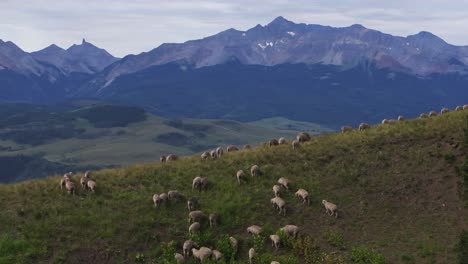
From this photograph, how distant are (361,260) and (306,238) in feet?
11.6

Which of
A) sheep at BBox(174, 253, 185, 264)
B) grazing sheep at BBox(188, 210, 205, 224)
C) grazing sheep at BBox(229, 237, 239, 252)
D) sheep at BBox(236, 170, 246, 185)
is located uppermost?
sheep at BBox(236, 170, 246, 185)

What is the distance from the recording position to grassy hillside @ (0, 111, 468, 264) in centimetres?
3275

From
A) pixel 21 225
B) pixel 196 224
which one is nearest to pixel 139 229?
pixel 196 224

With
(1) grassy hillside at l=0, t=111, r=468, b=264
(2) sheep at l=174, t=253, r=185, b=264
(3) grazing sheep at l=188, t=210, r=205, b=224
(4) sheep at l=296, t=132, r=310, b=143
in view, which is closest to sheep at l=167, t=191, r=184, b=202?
(1) grassy hillside at l=0, t=111, r=468, b=264

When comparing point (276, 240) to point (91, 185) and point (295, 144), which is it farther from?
point (295, 144)

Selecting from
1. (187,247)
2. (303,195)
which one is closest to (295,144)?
(303,195)

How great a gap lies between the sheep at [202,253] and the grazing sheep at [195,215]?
3.61 m

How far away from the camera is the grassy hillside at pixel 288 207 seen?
3275cm

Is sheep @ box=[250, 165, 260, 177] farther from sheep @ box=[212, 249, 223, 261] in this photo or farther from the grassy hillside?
sheep @ box=[212, 249, 223, 261]

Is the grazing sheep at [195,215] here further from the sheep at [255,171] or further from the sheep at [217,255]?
the sheep at [255,171]

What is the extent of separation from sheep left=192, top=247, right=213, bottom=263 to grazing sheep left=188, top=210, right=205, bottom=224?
142 inches

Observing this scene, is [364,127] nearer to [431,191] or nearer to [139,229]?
[431,191]

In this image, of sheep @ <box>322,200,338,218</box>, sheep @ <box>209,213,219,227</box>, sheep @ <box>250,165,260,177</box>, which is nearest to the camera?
sheep @ <box>209,213,219,227</box>

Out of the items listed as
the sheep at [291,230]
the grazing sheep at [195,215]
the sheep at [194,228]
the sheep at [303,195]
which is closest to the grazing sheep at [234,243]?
the sheep at [194,228]
